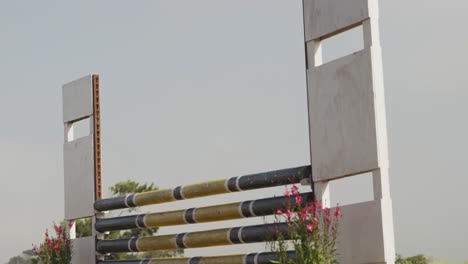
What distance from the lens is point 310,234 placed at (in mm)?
7457

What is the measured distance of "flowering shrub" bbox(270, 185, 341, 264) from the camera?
7406mm

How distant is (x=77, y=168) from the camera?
11.9 m

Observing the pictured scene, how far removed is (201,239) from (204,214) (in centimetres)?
27

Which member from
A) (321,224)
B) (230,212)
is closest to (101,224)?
(230,212)

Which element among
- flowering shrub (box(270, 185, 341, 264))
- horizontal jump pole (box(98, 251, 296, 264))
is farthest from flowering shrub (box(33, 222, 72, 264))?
flowering shrub (box(270, 185, 341, 264))

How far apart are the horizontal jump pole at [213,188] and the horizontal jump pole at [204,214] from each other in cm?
15

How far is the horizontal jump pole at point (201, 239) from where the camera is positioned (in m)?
8.29

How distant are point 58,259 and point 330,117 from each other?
498 cm

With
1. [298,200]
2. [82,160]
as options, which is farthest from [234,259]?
[82,160]

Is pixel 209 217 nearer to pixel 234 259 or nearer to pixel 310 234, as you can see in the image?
pixel 234 259

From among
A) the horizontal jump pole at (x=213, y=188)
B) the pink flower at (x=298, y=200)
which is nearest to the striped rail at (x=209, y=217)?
the horizontal jump pole at (x=213, y=188)

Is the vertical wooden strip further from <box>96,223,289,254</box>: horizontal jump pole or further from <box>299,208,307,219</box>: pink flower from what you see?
<box>299,208,307,219</box>: pink flower

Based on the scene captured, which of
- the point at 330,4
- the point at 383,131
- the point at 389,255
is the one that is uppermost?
the point at 330,4

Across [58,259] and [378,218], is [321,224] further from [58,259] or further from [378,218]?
[58,259]
